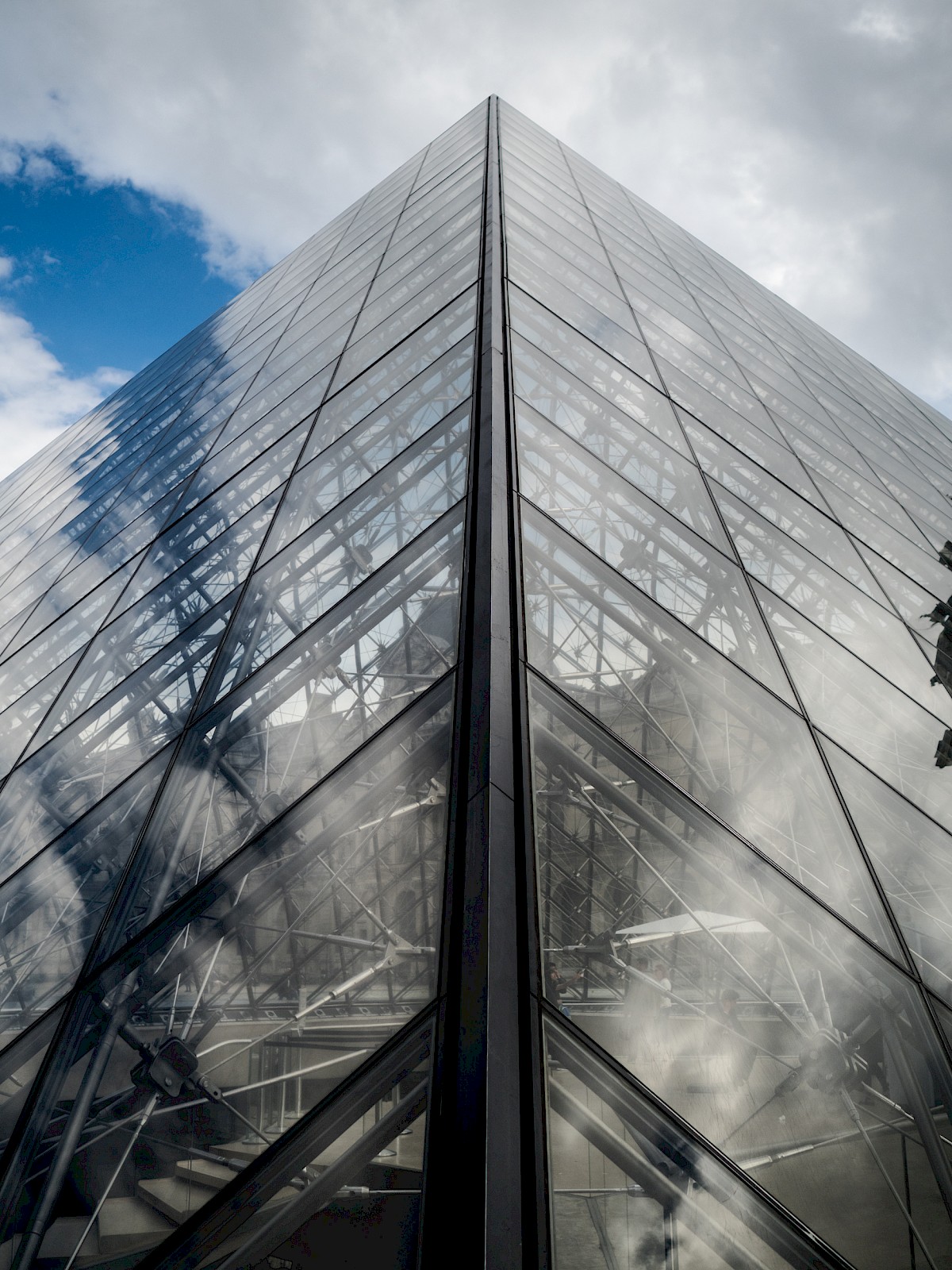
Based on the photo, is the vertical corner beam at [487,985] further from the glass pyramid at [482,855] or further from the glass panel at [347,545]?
the glass panel at [347,545]

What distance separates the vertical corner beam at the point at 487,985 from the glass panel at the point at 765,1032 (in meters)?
0.13

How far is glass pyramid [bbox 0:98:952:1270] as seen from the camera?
1.89 metres

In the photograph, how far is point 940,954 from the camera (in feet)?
9.64

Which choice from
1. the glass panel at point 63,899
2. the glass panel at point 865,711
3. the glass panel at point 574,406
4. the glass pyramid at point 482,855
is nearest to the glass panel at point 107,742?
→ the glass pyramid at point 482,855

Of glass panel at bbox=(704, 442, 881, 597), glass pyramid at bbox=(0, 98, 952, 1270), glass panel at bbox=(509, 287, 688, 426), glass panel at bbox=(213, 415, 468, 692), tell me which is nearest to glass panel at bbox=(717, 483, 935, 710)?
glass pyramid at bbox=(0, 98, 952, 1270)

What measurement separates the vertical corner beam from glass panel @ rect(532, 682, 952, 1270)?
128mm

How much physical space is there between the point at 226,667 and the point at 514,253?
6703mm

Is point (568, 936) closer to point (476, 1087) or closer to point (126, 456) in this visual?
point (476, 1087)

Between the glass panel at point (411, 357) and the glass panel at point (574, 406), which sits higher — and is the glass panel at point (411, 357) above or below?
above

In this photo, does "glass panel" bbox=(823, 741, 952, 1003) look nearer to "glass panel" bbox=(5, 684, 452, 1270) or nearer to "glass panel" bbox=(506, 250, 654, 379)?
"glass panel" bbox=(5, 684, 452, 1270)

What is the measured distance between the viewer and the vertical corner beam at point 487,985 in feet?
5.24

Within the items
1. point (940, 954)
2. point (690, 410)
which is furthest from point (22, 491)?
point (940, 954)

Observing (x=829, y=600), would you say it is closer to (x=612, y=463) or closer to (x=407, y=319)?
(x=612, y=463)

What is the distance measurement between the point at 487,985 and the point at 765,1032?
53.7 inches
